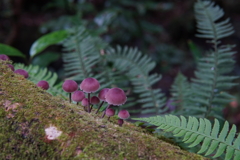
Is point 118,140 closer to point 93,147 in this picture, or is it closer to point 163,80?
point 93,147

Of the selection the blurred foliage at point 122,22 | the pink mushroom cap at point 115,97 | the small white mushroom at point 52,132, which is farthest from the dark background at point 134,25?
the small white mushroom at point 52,132

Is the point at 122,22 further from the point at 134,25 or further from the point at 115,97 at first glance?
the point at 115,97

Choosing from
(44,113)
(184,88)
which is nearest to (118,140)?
(44,113)

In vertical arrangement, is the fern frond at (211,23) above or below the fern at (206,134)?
above

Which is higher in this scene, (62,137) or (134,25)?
(134,25)

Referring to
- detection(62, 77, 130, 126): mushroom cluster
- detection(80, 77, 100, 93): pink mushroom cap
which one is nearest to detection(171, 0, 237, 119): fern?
detection(62, 77, 130, 126): mushroom cluster

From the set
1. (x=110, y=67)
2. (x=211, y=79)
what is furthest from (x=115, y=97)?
(x=110, y=67)

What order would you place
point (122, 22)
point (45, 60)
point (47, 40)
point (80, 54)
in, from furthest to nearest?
1. point (122, 22)
2. point (45, 60)
3. point (47, 40)
4. point (80, 54)

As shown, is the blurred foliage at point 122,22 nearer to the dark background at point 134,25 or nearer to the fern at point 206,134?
the dark background at point 134,25
